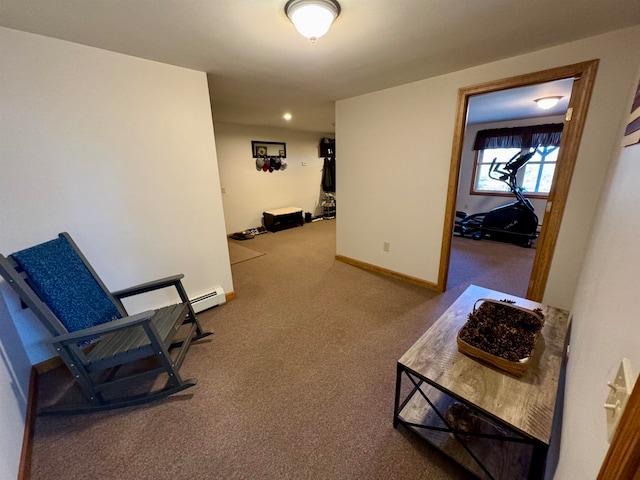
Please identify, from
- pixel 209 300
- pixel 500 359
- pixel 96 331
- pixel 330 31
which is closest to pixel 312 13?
pixel 330 31

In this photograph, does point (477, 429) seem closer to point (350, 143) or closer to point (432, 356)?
point (432, 356)

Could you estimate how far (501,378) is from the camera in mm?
1124

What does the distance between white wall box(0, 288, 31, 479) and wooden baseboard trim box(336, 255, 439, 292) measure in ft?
10.2

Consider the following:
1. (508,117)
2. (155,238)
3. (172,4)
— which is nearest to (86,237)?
(155,238)

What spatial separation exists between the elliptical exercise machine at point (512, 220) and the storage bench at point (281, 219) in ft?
11.5

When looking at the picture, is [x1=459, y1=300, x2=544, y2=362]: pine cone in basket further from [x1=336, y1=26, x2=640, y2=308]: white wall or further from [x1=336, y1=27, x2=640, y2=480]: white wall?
[x1=336, y1=26, x2=640, y2=308]: white wall

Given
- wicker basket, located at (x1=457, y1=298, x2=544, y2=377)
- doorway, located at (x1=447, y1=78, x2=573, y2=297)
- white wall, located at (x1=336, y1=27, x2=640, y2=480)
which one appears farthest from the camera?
doorway, located at (x1=447, y1=78, x2=573, y2=297)

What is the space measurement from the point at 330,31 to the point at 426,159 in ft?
5.11

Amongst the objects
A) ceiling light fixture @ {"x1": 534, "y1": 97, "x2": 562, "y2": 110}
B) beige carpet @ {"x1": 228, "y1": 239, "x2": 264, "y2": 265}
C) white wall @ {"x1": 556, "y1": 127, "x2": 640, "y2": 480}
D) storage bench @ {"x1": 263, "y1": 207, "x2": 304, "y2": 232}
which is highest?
ceiling light fixture @ {"x1": 534, "y1": 97, "x2": 562, "y2": 110}

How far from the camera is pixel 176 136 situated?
2170 millimetres

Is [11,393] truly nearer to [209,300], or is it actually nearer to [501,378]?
[209,300]

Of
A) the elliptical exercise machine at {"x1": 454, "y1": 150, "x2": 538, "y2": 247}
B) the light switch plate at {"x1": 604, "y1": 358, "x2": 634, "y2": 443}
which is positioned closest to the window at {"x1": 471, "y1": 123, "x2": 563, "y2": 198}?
the elliptical exercise machine at {"x1": 454, "y1": 150, "x2": 538, "y2": 247}

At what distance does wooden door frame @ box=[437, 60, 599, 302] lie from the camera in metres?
1.79

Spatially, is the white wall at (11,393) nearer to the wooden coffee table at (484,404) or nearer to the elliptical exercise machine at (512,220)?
the wooden coffee table at (484,404)
